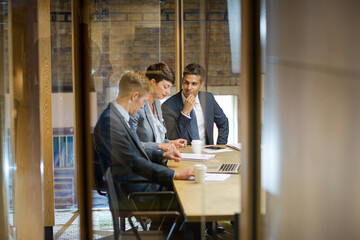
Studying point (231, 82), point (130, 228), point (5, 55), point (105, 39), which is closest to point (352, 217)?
point (231, 82)

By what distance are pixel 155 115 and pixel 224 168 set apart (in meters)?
0.66

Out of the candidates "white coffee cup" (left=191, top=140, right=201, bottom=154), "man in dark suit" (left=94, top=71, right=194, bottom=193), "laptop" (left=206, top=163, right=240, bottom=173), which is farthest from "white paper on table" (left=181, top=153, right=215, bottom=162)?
"man in dark suit" (left=94, top=71, right=194, bottom=193)

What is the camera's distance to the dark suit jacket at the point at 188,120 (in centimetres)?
196

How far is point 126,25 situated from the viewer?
1.92 meters

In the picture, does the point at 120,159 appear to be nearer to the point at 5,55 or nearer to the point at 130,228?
the point at 130,228

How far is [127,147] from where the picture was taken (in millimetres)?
2027

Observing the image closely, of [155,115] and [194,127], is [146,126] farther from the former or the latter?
[194,127]

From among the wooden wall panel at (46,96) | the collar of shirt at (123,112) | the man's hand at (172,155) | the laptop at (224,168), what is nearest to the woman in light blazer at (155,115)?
the man's hand at (172,155)

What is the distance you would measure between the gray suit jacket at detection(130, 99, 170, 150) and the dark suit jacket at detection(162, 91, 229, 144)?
0.08 metres

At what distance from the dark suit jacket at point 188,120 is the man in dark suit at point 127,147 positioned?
0.32 metres

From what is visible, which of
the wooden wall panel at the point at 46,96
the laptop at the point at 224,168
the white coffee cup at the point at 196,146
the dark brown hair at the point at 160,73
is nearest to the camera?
the wooden wall panel at the point at 46,96

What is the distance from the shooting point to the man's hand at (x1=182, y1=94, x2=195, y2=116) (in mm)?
2455

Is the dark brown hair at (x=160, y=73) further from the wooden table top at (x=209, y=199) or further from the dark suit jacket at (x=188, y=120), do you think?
the wooden table top at (x=209, y=199)

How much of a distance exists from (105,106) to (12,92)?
436 millimetres
